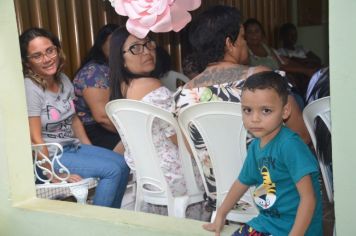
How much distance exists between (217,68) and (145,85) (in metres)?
0.48

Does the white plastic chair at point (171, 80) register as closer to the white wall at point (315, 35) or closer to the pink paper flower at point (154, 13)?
the pink paper flower at point (154, 13)

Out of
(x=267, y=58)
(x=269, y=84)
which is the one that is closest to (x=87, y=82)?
(x=269, y=84)

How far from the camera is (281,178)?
1657mm

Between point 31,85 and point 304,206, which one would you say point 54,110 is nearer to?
point 31,85

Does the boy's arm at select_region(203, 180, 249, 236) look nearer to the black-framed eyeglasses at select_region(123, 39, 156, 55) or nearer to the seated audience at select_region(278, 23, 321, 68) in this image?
the black-framed eyeglasses at select_region(123, 39, 156, 55)

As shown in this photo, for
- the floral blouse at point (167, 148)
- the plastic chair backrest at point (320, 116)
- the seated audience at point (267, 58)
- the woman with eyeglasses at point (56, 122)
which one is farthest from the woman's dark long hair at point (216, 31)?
the seated audience at point (267, 58)

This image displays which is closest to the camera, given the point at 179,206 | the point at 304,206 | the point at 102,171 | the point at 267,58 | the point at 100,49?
the point at 304,206

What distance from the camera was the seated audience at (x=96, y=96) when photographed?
313cm

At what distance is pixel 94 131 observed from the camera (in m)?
3.38

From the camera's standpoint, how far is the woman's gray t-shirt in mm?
2709

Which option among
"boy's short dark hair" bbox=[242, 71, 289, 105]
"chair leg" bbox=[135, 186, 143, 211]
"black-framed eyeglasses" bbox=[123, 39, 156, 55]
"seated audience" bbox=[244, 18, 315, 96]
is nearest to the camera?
"boy's short dark hair" bbox=[242, 71, 289, 105]

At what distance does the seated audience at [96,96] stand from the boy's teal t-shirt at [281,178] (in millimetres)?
1610

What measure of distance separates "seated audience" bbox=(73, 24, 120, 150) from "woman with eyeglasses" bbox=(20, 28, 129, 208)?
0.72 ft

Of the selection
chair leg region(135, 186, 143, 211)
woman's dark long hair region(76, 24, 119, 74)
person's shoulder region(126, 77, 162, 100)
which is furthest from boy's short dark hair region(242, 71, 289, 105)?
woman's dark long hair region(76, 24, 119, 74)
